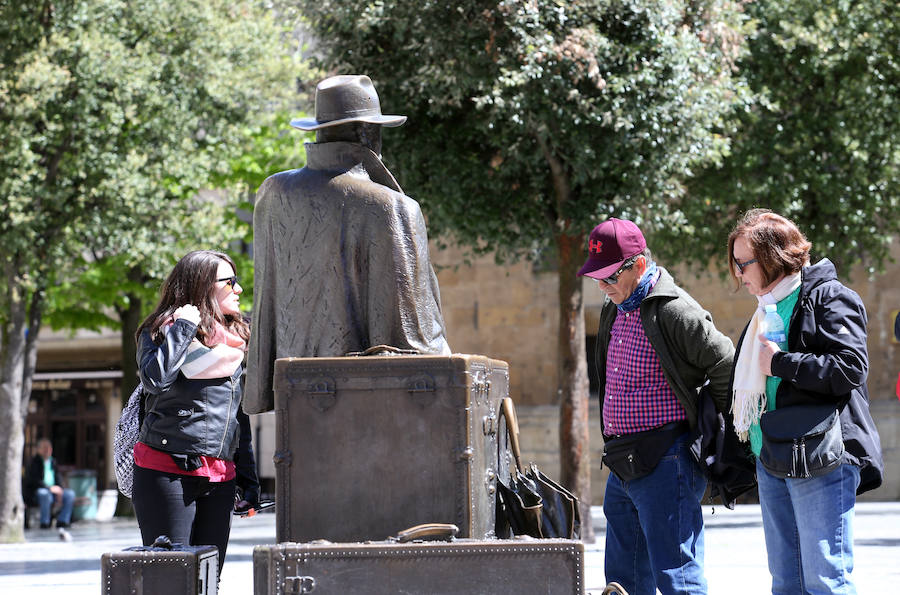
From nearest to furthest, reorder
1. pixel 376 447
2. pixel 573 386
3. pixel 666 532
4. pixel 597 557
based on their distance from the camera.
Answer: pixel 376 447 < pixel 666 532 < pixel 597 557 < pixel 573 386

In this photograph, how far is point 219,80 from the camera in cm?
1902

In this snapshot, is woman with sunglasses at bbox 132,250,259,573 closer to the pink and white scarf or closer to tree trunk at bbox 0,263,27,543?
the pink and white scarf

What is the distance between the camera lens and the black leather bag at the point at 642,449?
5078 mm

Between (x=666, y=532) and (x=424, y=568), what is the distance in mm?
1118

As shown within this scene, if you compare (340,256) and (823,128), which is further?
(823,128)

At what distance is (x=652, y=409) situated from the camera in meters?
5.17

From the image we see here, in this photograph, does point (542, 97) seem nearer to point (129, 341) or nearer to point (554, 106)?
point (554, 106)

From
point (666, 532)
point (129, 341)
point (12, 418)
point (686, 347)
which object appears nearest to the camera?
point (666, 532)

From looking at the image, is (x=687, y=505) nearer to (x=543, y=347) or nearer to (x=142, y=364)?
(x=142, y=364)

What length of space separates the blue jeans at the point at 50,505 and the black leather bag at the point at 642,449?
20.6 m

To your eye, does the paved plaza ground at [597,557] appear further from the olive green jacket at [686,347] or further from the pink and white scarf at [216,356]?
the pink and white scarf at [216,356]

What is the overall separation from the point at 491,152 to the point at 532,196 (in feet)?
2.34

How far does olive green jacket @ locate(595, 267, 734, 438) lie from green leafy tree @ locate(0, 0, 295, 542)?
1307 centimetres

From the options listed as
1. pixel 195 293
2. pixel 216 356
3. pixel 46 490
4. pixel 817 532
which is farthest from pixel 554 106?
pixel 46 490
